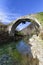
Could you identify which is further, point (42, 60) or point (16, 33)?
point (16, 33)

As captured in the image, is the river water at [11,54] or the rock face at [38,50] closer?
the rock face at [38,50]

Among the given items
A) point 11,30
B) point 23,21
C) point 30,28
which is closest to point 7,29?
point 11,30

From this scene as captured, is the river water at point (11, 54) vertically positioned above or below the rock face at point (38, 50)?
below

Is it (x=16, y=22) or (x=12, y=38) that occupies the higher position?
(x=16, y=22)

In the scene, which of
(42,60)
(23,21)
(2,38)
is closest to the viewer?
(42,60)

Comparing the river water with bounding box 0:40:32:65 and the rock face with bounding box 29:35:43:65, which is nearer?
the rock face with bounding box 29:35:43:65

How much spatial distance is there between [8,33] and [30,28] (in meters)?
15.1

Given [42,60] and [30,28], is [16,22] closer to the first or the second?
[30,28]

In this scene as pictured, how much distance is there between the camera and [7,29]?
56531 mm

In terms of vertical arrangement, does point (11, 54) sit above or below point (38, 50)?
below

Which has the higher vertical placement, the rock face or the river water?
the rock face

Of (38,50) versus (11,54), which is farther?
(11,54)

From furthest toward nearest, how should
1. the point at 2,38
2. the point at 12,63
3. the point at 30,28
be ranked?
1. the point at 30,28
2. the point at 2,38
3. the point at 12,63

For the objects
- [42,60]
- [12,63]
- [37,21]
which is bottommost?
[12,63]
